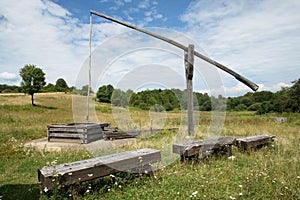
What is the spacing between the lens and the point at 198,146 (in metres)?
5.05

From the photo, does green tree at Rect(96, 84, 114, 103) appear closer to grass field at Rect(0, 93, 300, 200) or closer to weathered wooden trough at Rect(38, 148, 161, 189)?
grass field at Rect(0, 93, 300, 200)

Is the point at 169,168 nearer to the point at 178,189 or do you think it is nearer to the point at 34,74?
the point at 178,189

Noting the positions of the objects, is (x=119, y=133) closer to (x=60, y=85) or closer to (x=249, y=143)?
(x=249, y=143)

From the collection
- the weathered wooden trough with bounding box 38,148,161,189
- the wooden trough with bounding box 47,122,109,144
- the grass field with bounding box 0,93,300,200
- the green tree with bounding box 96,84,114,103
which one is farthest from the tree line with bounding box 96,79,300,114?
the wooden trough with bounding box 47,122,109,144

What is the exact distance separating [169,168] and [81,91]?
111 inches

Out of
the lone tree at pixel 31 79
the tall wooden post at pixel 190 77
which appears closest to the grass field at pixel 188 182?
the tall wooden post at pixel 190 77

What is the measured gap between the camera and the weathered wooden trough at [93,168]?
2.99 meters

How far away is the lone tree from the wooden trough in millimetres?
26639

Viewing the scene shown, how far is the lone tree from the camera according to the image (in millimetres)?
32562

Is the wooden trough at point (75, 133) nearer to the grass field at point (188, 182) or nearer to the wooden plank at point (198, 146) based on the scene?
the grass field at point (188, 182)

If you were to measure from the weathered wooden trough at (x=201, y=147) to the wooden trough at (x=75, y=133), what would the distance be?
14.8ft

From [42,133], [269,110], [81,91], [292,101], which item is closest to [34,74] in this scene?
[42,133]

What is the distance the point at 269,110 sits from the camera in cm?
3588

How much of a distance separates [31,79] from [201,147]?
1342 inches
